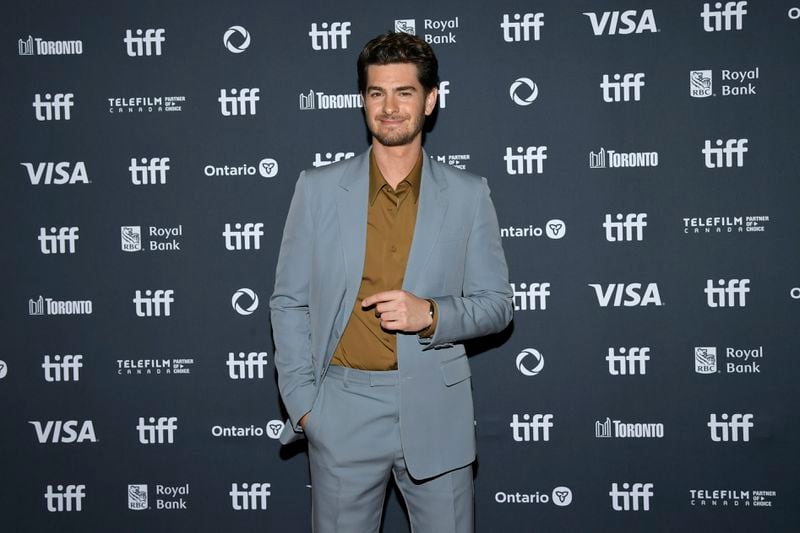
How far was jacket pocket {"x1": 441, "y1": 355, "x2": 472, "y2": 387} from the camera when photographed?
214 cm

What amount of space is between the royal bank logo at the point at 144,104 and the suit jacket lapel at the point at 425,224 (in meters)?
1.43

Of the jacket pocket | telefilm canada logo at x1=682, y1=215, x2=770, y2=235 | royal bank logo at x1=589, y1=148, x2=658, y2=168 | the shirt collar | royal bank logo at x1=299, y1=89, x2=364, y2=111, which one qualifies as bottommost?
the jacket pocket

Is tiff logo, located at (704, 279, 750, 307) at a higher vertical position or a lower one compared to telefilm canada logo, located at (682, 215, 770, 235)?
lower

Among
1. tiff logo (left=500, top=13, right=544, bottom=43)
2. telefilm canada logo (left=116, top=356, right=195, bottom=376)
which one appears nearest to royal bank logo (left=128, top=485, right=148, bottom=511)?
telefilm canada logo (left=116, top=356, right=195, bottom=376)

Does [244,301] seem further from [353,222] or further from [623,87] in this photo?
[623,87]

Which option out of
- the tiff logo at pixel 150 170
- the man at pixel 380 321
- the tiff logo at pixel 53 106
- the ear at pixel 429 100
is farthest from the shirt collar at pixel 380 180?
the tiff logo at pixel 53 106

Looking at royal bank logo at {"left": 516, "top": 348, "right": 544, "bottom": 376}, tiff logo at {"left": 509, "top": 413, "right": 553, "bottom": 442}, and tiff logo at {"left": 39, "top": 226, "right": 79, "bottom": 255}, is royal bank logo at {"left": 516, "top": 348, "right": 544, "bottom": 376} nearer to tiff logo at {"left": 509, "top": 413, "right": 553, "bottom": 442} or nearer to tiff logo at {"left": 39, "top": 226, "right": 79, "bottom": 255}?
tiff logo at {"left": 509, "top": 413, "right": 553, "bottom": 442}

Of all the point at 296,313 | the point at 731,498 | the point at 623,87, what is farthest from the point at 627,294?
the point at 296,313

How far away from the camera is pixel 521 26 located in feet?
9.81

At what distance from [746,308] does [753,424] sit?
1.64 ft

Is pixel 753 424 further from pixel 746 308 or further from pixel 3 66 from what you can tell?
pixel 3 66

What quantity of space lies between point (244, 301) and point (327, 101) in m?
0.95

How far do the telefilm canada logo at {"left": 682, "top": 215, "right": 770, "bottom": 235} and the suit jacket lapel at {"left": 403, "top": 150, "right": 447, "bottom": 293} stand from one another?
4.37 feet

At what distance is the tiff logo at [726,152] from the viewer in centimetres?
294
